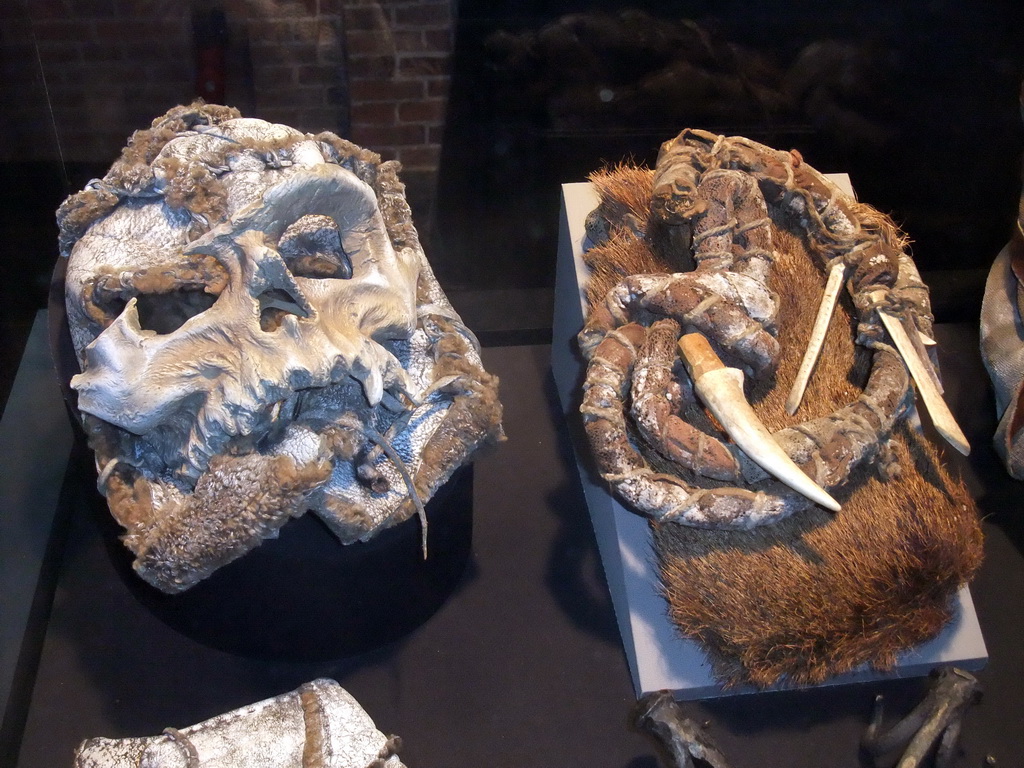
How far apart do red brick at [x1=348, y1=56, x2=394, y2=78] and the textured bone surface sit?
→ 72.2 inches

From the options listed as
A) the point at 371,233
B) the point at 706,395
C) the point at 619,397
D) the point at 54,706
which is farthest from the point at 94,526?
the point at 706,395

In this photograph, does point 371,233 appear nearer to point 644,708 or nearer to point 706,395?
point 706,395

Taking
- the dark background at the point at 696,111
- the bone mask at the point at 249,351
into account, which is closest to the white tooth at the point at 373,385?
the bone mask at the point at 249,351

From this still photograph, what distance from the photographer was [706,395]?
181 centimetres

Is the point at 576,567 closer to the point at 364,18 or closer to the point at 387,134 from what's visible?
the point at 387,134

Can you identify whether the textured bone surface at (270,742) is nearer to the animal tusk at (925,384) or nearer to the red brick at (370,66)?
the animal tusk at (925,384)

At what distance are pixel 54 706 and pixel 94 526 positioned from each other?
483 millimetres

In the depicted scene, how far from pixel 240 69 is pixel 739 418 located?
5.95 feet

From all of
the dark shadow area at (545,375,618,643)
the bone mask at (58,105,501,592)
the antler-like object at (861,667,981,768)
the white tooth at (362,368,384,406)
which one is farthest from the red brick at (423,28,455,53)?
the antler-like object at (861,667,981,768)

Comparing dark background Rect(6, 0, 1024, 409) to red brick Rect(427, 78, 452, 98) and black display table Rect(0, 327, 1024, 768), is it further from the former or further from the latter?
black display table Rect(0, 327, 1024, 768)

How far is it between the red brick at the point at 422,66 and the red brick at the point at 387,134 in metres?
0.17

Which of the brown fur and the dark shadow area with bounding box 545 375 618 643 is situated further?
the dark shadow area with bounding box 545 375 618 643

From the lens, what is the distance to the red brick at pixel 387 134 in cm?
290

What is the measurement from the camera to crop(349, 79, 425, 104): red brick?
282 centimetres
